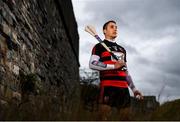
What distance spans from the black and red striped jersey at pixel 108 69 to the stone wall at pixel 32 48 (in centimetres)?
51

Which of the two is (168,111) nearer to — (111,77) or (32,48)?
(111,77)

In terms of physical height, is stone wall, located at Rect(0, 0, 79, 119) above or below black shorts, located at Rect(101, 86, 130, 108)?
above

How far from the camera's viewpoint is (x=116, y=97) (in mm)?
5605

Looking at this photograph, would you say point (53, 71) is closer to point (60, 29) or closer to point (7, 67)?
point (60, 29)

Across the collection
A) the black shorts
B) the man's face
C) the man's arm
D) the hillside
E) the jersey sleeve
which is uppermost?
the man's face

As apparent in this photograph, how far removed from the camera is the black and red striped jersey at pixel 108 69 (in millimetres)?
5612

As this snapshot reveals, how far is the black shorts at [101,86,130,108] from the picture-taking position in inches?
221

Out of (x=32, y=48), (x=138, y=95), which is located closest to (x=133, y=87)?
(x=138, y=95)

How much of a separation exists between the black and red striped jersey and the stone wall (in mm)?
510

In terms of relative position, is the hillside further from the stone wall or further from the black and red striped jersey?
the stone wall

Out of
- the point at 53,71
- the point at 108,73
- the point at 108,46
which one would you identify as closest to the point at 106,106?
the point at 108,73

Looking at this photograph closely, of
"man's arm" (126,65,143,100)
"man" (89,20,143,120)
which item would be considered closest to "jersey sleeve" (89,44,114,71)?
"man" (89,20,143,120)

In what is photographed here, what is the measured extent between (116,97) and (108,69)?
1.08ft

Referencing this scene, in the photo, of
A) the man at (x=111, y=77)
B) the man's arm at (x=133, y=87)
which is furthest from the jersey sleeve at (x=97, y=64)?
the man's arm at (x=133, y=87)
